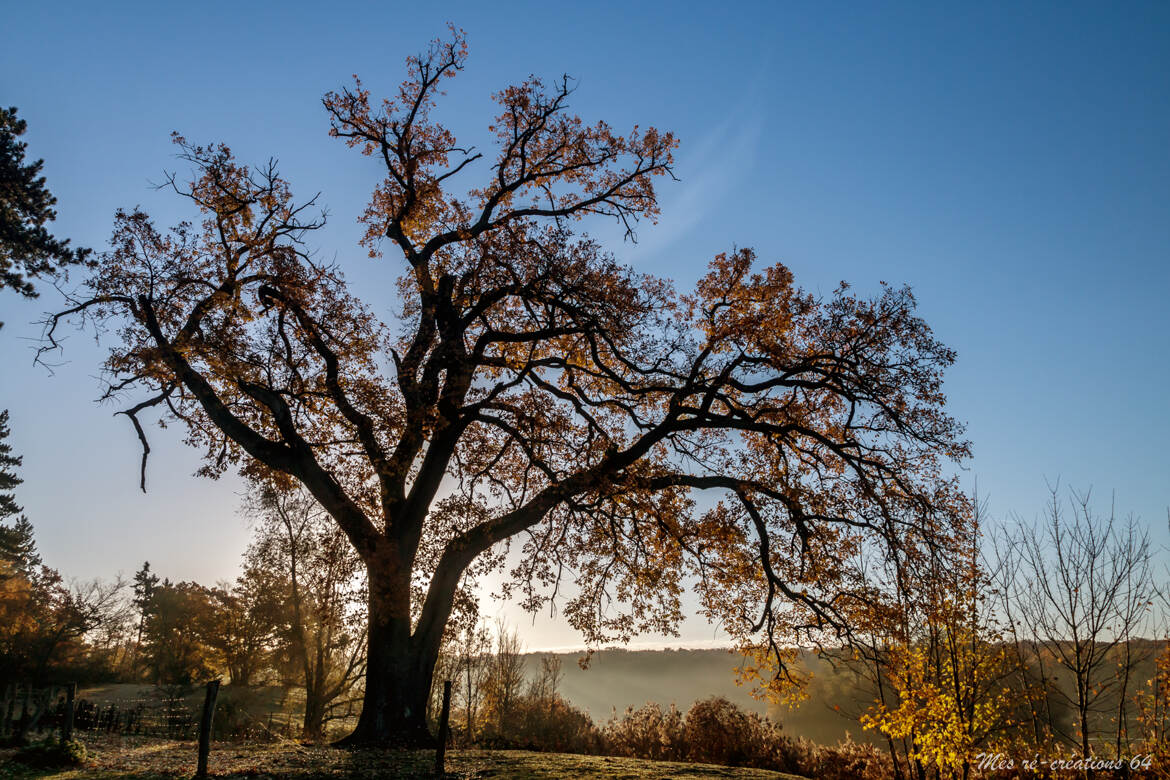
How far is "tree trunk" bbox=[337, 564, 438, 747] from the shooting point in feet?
41.9

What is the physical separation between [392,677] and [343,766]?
3234 millimetres

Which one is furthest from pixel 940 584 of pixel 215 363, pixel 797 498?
pixel 215 363

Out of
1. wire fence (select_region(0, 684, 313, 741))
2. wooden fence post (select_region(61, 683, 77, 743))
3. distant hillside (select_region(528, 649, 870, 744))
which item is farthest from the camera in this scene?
distant hillside (select_region(528, 649, 870, 744))

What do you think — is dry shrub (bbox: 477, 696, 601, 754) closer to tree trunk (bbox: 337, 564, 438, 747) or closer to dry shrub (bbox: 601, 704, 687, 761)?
dry shrub (bbox: 601, 704, 687, 761)

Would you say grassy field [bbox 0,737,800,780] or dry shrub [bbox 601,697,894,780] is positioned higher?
grassy field [bbox 0,737,800,780]

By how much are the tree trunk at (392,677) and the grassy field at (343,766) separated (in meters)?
0.88

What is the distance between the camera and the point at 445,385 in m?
14.4

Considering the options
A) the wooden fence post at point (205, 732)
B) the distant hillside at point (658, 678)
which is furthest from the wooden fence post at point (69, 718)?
the distant hillside at point (658, 678)

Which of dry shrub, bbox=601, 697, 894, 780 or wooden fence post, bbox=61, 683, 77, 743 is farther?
dry shrub, bbox=601, 697, 894, 780

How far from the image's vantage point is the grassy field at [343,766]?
9.31 metres

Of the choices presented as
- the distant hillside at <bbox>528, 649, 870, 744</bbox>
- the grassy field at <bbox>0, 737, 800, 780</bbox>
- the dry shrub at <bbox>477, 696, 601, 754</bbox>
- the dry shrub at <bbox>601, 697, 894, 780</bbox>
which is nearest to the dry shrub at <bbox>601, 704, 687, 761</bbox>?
the dry shrub at <bbox>601, 697, 894, 780</bbox>

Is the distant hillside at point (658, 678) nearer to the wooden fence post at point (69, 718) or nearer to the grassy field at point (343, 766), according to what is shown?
the grassy field at point (343, 766)

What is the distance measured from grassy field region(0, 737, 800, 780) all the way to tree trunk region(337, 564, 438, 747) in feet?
2.90

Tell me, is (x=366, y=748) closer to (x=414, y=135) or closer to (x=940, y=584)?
(x=940, y=584)
